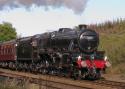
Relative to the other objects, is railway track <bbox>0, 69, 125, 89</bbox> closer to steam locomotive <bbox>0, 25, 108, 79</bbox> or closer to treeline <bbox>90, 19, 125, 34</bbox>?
steam locomotive <bbox>0, 25, 108, 79</bbox>

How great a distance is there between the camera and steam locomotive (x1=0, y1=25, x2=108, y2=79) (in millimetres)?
23109

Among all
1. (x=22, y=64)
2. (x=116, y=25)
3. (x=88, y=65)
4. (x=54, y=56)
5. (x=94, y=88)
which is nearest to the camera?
(x=94, y=88)

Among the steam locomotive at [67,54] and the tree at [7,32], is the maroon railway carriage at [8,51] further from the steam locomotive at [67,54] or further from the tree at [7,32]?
the tree at [7,32]

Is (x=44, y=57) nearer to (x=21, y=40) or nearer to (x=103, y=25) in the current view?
(x=21, y=40)

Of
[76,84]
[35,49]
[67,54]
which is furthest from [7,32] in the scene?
[76,84]

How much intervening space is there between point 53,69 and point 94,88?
9594 mm

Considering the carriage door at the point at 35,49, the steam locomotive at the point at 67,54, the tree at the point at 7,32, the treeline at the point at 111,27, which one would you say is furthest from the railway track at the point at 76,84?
the tree at the point at 7,32

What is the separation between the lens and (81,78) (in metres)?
23.5

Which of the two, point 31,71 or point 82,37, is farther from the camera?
point 31,71

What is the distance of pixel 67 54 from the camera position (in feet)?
78.0

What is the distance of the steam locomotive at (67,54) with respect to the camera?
2311cm

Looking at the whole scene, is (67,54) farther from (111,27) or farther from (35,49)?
(111,27)

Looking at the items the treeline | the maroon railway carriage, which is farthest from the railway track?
the treeline

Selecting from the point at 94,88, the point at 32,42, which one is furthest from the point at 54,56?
the point at 94,88
